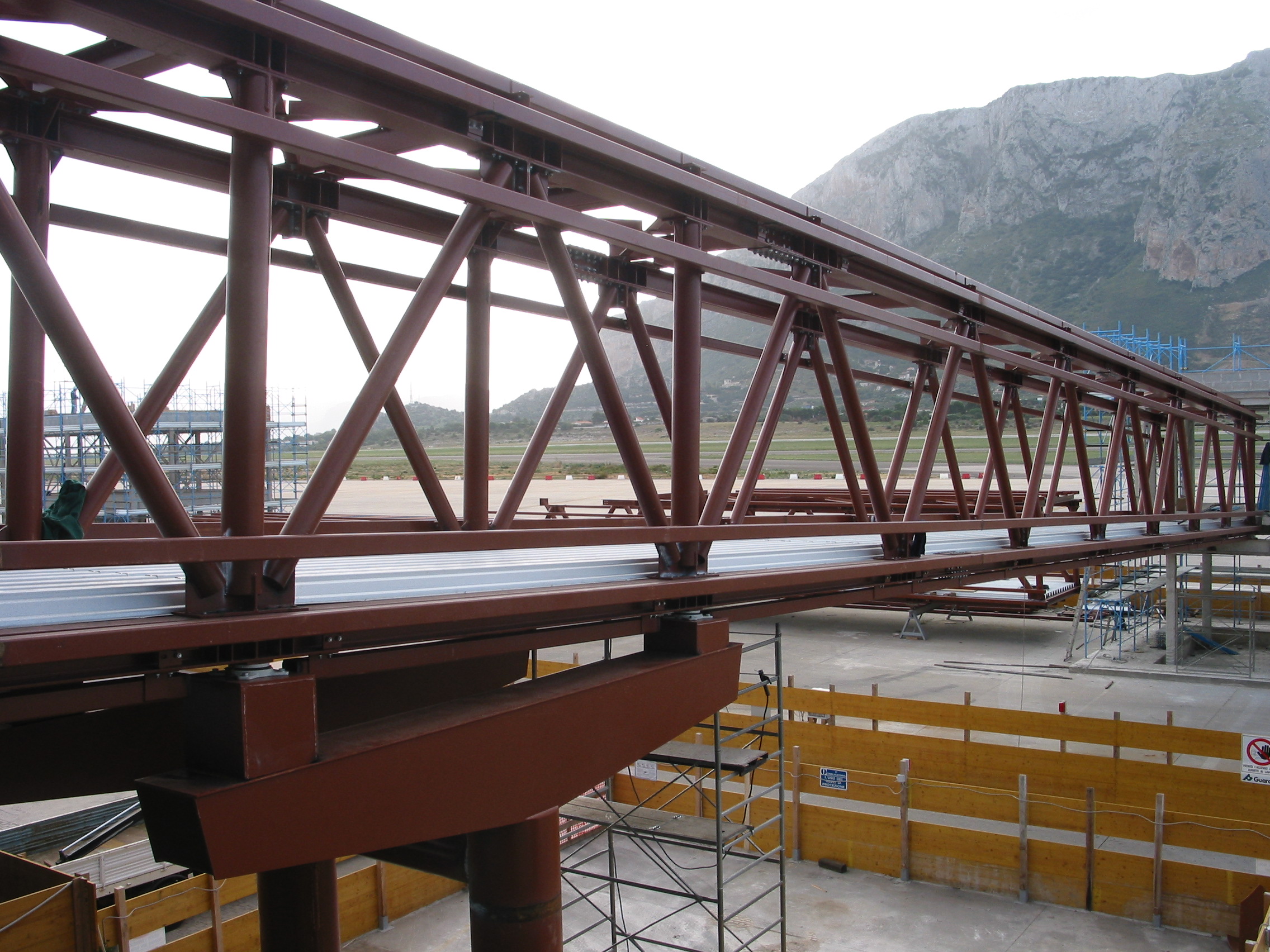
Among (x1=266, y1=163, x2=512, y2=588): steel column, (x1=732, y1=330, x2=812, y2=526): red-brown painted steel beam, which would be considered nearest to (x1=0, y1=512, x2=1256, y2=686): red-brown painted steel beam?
(x1=266, y1=163, x2=512, y2=588): steel column

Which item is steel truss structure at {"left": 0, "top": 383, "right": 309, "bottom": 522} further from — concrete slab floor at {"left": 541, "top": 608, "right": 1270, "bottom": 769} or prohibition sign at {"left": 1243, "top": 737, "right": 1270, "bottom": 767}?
prohibition sign at {"left": 1243, "top": 737, "right": 1270, "bottom": 767}

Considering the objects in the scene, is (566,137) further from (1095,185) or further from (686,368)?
(1095,185)

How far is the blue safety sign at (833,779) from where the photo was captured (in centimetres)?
1376

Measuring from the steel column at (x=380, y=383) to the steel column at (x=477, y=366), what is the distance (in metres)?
2.00

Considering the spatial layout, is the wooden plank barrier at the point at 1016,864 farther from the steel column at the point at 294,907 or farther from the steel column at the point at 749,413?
the steel column at the point at 749,413

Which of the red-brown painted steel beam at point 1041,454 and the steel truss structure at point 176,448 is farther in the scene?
the steel truss structure at point 176,448

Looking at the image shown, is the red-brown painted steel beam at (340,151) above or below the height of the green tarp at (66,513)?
above

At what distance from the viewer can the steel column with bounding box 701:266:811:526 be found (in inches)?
236

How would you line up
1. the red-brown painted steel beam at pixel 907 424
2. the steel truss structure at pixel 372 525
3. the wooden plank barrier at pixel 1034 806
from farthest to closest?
the wooden plank barrier at pixel 1034 806 → the red-brown painted steel beam at pixel 907 424 → the steel truss structure at pixel 372 525

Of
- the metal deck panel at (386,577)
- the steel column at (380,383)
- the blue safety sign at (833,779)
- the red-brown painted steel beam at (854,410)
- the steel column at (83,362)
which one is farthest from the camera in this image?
the blue safety sign at (833,779)

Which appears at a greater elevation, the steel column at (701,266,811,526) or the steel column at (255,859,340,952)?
the steel column at (701,266,811,526)

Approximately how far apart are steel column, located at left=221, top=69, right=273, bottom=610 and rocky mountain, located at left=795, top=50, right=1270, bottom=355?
137 m

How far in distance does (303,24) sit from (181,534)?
1.83 m

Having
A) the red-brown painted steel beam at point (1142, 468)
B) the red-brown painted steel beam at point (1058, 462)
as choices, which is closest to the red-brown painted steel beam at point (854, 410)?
the red-brown painted steel beam at point (1058, 462)
